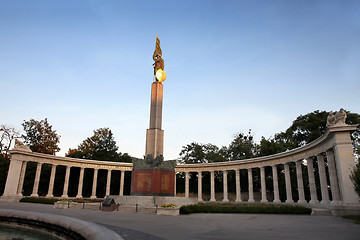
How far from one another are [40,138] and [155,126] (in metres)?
53.3

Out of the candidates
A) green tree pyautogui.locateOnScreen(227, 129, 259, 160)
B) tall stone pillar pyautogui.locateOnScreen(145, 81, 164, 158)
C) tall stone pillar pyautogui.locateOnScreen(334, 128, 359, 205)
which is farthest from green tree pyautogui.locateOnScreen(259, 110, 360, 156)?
tall stone pillar pyautogui.locateOnScreen(145, 81, 164, 158)

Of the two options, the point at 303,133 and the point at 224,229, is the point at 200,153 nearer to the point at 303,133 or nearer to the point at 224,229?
the point at 303,133

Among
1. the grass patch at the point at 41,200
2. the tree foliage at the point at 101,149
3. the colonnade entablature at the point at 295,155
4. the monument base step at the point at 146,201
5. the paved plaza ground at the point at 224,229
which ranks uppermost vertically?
the tree foliage at the point at 101,149

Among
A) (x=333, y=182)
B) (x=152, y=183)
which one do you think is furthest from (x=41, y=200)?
(x=333, y=182)

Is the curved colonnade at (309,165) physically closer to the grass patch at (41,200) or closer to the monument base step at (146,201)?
the grass patch at (41,200)

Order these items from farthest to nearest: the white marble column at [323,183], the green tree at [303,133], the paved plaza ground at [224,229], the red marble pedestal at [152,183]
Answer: the green tree at [303,133]
the white marble column at [323,183]
the red marble pedestal at [152,183]
the paved plaza ground at [224,229]

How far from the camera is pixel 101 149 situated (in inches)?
2886

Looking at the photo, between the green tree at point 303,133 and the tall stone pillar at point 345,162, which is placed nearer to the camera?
the tall stone pillar at point 345,162

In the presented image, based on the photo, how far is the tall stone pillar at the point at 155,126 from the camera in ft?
106

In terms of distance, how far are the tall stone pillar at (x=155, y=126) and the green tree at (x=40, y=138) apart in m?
50.7

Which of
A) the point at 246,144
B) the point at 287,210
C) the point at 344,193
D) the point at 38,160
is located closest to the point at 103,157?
the point at 38,160

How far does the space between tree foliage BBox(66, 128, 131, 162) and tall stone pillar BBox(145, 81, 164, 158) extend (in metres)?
42.0

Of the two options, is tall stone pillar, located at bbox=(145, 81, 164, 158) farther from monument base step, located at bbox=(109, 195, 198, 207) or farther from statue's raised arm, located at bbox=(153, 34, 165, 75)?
monument base step, located at bbox=(109, 195, 198, 207)

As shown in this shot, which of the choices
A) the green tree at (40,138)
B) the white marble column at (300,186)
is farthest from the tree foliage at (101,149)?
the white marble column at (300,186)
